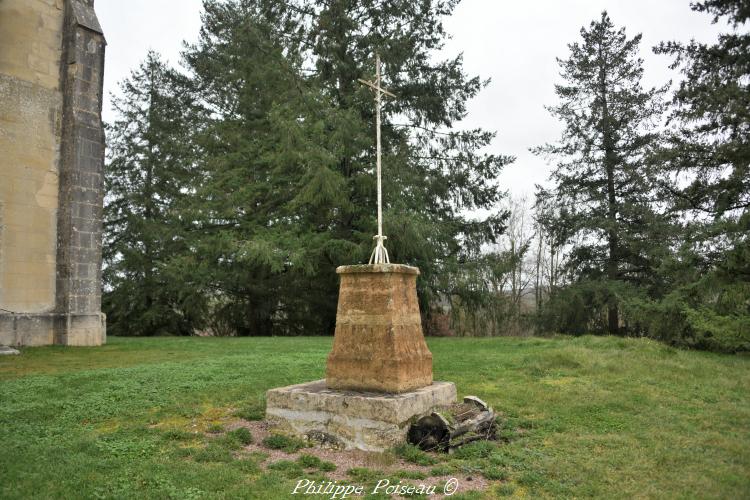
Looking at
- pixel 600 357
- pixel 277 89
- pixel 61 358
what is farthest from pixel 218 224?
pixel 600 357

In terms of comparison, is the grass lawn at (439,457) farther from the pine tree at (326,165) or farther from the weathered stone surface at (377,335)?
the pine tree at (326,165)

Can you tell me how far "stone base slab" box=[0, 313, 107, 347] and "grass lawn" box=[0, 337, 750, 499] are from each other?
4.67ft

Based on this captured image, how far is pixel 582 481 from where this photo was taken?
14.7ft

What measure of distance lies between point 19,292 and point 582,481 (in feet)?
39.9

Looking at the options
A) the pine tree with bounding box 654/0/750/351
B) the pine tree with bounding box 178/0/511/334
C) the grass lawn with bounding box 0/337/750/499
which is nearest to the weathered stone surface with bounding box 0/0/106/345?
the grass lawn with bounding box 0/337/750/499

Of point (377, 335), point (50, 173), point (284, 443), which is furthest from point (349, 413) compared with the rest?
point (50, 173)

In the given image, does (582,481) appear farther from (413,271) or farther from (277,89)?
(277,89)

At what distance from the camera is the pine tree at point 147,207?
22547 millimetres

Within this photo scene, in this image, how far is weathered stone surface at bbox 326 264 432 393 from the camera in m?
5.87

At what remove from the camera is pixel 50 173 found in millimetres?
12992

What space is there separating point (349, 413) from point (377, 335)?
869 mm

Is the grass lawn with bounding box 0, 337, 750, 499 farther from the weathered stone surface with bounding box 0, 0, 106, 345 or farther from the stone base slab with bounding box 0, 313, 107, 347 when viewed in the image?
the weathered stone surface with bounding box 0, 0, 106, 345

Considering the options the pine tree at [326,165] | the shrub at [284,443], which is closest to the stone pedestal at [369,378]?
the shrub at [284,443]

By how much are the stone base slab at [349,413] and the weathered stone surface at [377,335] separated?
15cm
